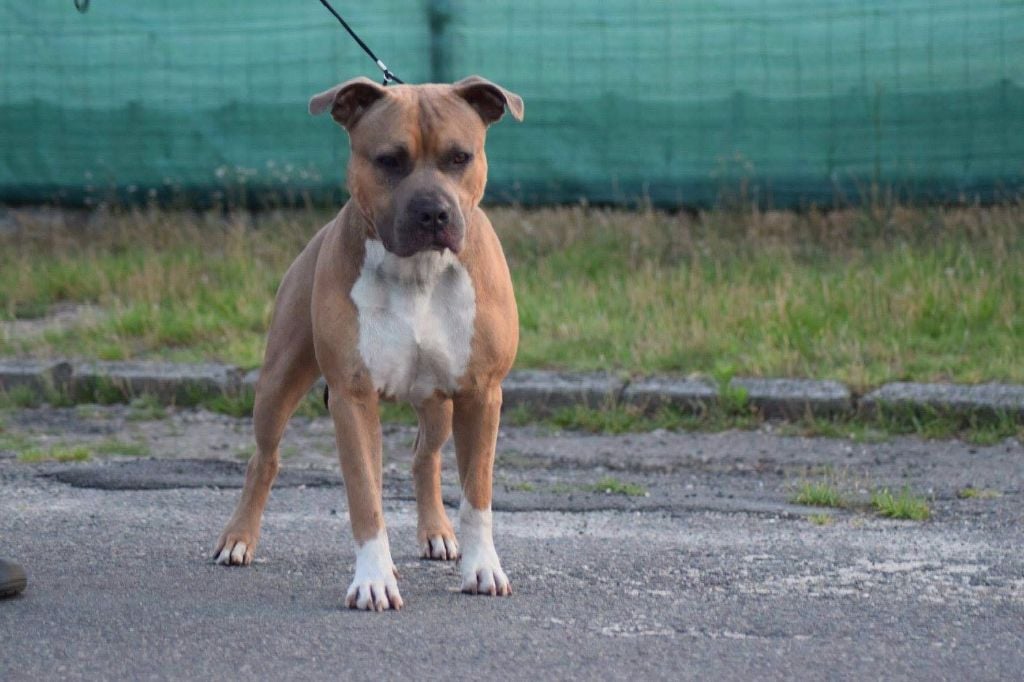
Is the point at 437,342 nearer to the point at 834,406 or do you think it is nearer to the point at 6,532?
the point at 6,532

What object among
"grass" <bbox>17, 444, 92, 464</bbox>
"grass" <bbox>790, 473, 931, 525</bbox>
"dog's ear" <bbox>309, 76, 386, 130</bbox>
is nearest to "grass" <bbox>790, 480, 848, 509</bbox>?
"grass" <bbox>790, 473, 931, 525</bbox>

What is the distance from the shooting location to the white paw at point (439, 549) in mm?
5227

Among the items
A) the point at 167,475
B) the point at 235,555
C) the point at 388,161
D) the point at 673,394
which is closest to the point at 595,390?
the point at 673,394

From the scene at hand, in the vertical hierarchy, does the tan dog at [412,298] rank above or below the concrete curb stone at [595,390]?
above

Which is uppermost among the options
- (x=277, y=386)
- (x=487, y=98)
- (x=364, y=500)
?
(x=487, y=98)

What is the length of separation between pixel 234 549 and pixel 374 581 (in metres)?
0.78

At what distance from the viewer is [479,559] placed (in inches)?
185

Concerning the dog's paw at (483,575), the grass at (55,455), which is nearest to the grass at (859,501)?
the dog's paw at (483,575)

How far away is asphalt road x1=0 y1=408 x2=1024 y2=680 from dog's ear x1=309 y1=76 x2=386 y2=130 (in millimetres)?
1370

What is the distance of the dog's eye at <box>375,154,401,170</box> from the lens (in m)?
4.57

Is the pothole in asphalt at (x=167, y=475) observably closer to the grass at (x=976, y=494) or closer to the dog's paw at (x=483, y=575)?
the dog's paw at (x=483, y=575)

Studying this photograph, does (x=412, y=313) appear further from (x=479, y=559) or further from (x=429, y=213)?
(x=479, y=559)

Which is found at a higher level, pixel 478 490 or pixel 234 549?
pixel 478 490

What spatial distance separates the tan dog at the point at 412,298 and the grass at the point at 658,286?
3.03 metres
